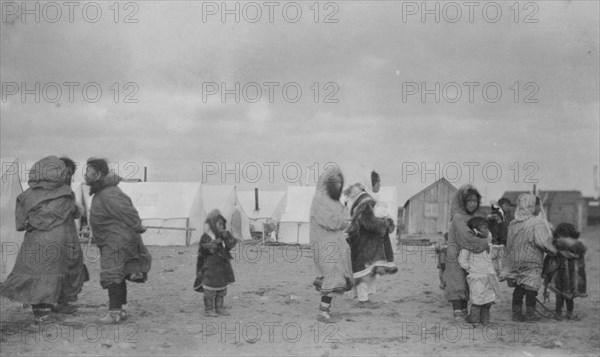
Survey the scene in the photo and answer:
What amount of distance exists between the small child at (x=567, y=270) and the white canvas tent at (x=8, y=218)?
699cm

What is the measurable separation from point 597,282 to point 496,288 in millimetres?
5463

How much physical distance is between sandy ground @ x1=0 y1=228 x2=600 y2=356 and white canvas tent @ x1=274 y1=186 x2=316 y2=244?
11828mm

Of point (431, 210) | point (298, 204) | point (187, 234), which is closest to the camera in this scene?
point (187, 234)

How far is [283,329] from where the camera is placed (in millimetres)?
6426

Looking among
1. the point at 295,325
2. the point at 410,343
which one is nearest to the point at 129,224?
the point at 295,325

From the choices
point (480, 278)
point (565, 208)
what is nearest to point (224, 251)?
point (480, 278)

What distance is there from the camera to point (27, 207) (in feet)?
21.2

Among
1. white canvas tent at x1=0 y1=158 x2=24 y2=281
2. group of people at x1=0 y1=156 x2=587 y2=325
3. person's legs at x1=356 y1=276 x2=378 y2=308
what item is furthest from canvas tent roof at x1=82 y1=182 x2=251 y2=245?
group of people at x1=0 y1=156 x2=587 y2=325

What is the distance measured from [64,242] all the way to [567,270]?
5.50m

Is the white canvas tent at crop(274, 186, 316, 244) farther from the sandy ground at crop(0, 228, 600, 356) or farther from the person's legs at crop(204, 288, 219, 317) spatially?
the person's legs at crop(204, 288, 219, 317)

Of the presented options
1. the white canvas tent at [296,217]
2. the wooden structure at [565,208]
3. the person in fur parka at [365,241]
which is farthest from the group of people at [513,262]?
the wooden structure at [565,208]

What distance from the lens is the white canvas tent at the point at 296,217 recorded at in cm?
2131

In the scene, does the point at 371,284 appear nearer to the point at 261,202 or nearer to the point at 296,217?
the point at 296,217

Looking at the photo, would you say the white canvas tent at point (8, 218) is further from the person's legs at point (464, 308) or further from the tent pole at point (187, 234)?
the tent pole at point (187, 234)
